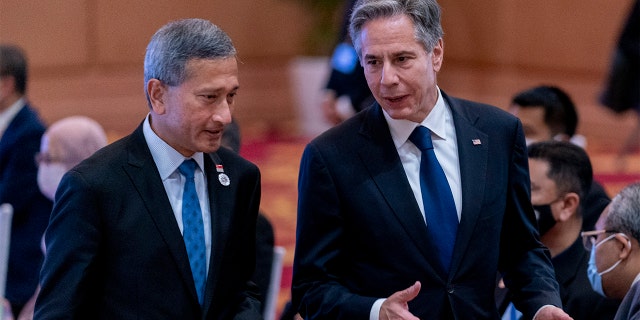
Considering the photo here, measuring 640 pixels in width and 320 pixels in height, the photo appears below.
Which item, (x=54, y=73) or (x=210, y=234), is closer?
(x=210, y=234)

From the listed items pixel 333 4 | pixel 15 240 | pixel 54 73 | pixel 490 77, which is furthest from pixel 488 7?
pixel 15 240

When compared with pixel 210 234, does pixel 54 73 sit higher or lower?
lower

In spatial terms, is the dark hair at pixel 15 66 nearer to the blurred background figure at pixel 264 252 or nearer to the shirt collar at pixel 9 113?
the shirt collar at pixel 9 113

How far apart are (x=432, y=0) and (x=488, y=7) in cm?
891

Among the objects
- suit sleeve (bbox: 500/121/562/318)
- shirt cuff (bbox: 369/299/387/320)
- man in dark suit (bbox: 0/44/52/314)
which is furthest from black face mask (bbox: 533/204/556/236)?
man in dark suit (bbox: 0/44/52/314)

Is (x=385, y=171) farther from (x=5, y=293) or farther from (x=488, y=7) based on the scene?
(x=488, y=7)

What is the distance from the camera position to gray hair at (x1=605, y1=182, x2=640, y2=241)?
3471 mm

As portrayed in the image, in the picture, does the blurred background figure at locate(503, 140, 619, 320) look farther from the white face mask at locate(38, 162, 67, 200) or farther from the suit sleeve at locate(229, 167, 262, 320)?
the white face mask at locate(38, 162, 67, 200)

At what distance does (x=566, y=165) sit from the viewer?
4.14 meters

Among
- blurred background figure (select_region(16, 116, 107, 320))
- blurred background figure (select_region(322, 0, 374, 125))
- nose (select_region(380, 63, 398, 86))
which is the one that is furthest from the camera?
blurred background figure (select_region(322, 0, 374, 125))

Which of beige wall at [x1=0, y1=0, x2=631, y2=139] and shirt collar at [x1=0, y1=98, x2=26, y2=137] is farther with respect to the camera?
beige wall at [x1=0, y1=0, x2=631, y2=139]

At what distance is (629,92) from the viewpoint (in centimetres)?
851

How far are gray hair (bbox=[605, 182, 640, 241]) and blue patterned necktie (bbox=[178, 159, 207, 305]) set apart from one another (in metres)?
1.36

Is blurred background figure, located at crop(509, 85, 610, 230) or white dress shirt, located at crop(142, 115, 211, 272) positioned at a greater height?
white dress shirt, located at crop(142, 115, 211, 272)
